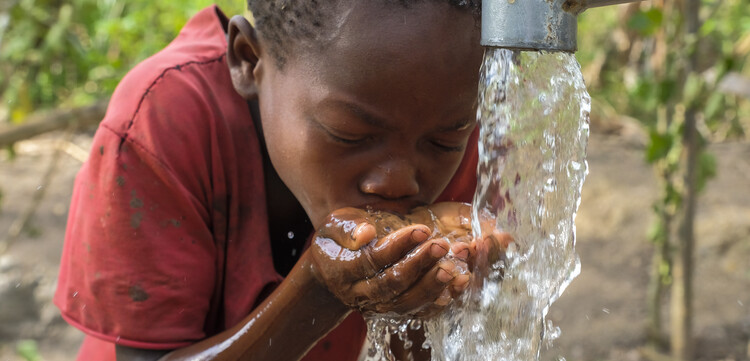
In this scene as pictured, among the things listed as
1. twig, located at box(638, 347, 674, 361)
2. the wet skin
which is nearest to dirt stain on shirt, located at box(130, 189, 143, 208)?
the wet skin

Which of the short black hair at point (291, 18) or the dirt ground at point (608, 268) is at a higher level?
the short black hair at point (291, 18)

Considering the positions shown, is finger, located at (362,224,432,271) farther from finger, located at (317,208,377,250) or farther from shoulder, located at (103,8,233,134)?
shoulder, located at (103,8,233,134)

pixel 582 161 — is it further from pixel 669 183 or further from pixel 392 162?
pixel 669 183

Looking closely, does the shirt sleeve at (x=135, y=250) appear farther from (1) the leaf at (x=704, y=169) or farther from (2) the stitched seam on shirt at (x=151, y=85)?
(1) the leaf at (x=704, y=169)

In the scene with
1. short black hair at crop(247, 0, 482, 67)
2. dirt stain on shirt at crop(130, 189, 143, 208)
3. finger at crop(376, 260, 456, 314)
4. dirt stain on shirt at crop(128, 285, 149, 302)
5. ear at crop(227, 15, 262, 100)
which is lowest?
dirt stain on shirt at crop(128, 285, 149, 302)

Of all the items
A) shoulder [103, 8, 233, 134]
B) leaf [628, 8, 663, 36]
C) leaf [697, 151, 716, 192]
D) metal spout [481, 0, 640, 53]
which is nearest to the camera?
metal spout [481, 0, 640, 53]

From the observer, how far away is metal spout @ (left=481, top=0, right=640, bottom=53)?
1021 mm

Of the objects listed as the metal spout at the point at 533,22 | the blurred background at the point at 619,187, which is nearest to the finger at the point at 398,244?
the metal spout at the point at 533,22

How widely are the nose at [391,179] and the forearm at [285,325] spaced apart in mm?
152

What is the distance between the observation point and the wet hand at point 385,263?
118 cm

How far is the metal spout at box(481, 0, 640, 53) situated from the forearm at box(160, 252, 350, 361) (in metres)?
0.48

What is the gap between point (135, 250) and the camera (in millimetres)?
1347

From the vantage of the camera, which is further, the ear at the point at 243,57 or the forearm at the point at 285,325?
the ear at the point at 243,57

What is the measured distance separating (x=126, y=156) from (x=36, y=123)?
4.10 ft
